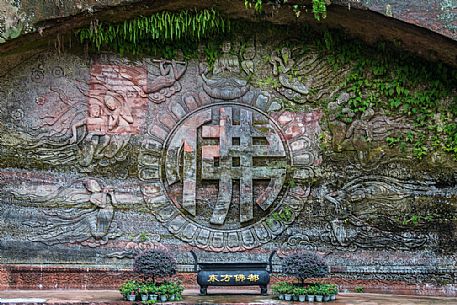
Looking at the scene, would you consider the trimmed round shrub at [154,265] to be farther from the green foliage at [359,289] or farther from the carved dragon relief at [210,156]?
the green foliage at [359,289]

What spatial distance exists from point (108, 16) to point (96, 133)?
1.54 metres

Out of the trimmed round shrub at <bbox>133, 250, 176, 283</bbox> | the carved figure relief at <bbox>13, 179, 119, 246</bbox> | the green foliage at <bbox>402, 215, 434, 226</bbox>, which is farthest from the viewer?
the green foliage at <bbox>402, 215, 434, 226</bbox>

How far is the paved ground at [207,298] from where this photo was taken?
7.41 metres

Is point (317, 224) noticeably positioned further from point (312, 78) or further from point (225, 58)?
point (225, 58)

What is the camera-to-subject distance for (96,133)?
9133 millimetres

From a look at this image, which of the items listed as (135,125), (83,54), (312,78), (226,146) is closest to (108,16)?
(83,54)

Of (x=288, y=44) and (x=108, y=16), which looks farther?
(x=288, y=44)

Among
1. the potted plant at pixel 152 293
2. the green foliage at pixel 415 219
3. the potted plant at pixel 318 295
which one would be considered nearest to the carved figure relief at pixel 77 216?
the potted plant at pixel 152 293

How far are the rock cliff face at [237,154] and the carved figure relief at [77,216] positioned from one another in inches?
0.6

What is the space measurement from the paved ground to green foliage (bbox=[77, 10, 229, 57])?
3.24 m

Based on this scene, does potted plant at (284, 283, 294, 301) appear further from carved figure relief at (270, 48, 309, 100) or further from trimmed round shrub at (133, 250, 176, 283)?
carved figure relief at (270, 48, 309, 100)

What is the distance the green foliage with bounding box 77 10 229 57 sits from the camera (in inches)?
352

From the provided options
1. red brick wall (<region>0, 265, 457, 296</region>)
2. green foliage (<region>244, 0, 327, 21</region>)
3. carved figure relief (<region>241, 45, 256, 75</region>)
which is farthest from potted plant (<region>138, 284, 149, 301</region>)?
green foliage (<region>244, 0, 327, 21</region>)

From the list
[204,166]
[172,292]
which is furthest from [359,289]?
[172,292]
